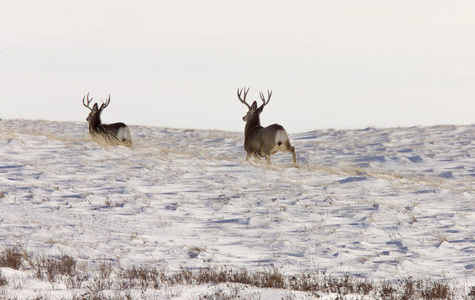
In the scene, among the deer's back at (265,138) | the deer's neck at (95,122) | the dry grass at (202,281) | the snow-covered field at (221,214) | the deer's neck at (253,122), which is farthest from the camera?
the deer's neck at (95,122)

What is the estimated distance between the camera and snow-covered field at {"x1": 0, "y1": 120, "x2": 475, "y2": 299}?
7.79 m

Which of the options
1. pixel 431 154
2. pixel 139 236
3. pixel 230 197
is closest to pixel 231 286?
pixel 139 236

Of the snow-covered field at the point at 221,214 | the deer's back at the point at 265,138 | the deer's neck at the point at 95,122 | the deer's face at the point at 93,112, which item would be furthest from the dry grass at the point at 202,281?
the deer's face at the point at 93,112

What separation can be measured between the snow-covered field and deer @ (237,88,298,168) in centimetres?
89

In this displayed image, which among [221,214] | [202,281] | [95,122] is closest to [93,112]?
[95,122]

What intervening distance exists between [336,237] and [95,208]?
422 centimetres

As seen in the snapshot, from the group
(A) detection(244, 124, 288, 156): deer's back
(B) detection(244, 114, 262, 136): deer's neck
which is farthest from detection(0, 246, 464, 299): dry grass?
(B) detection(244, 114, 262, 136): deer's neck

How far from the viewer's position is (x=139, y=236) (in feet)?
28.1

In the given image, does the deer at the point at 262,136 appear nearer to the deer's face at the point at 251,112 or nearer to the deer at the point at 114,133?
the deer's face at the point at 251,112

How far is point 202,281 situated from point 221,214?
349 cm

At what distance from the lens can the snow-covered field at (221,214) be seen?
7.79 m

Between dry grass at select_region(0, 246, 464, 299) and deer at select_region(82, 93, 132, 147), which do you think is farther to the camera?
deer at select_region(82, 93, 132, 147)

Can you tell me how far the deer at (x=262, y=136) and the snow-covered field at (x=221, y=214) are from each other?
2.92 feet

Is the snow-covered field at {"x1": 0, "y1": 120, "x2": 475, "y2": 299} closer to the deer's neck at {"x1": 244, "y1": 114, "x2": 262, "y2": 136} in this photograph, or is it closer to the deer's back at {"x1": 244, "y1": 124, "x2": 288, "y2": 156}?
the deer's back at {"x1": 244, "y1": 124, "x2": 288, "y2": 156}
